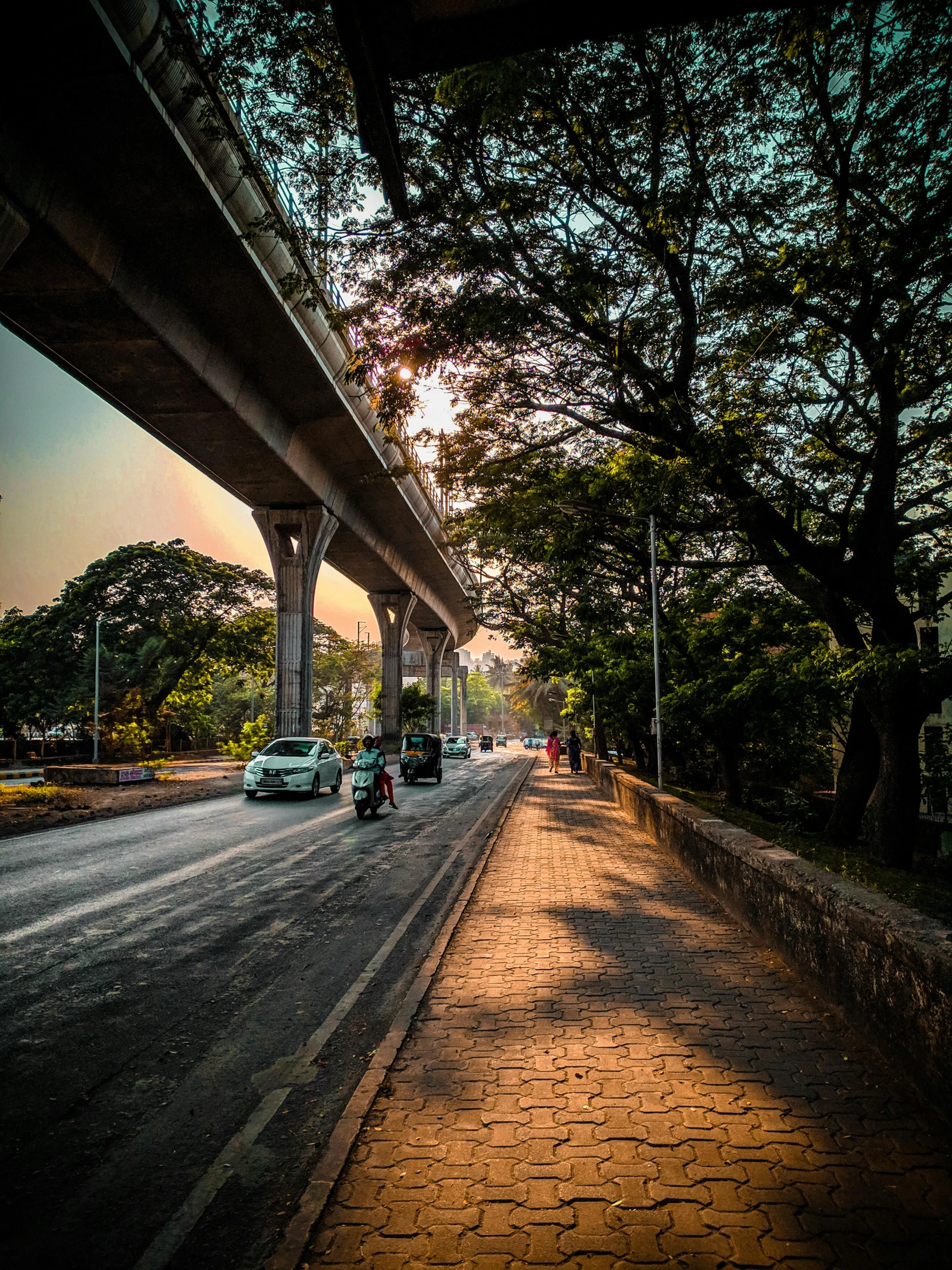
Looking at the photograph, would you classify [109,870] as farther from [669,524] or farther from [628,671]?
[628,671]

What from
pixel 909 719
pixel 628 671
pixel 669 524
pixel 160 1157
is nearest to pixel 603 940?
pixel 160 1157

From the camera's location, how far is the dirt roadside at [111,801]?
13.8m

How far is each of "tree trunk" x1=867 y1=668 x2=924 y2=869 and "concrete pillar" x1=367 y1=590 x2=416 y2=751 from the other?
104 ft

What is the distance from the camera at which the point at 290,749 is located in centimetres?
2052

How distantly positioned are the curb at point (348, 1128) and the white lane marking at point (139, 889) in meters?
3.46

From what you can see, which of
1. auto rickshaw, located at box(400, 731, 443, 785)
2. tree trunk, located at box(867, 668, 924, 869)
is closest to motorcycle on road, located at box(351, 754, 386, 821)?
tree trunk, located at box(867, 668, 924, 869)

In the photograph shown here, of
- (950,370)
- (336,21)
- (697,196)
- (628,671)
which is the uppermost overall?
(697,196)

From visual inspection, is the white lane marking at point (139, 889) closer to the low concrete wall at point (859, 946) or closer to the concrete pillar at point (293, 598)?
the low concrete wall at point (859, 946)

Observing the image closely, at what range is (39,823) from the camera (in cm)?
1354

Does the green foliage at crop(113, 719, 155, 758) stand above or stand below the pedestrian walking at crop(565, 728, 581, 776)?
above

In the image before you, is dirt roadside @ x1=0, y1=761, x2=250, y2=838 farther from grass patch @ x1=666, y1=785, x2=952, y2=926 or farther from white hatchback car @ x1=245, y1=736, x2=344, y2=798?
grass patch @ x1=666, y1=785, x2=952, y2=926

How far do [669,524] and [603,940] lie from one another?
724cm

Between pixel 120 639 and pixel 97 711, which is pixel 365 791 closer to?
pixel 97 711

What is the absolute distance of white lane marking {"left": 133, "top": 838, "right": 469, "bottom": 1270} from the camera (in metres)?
2.52
